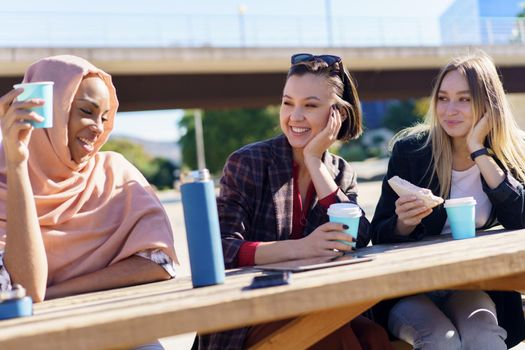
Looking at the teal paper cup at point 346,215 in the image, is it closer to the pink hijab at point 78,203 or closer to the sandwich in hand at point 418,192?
the sandwich in hand at point 418,192

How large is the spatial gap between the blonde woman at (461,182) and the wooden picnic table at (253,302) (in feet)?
1.49

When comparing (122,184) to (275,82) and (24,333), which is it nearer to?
(24,333)

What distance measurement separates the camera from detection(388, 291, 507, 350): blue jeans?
7.83 ft

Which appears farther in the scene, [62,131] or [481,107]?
[481,107]

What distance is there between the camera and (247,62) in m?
22.2

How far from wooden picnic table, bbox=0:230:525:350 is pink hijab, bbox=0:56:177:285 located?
26 centimetres

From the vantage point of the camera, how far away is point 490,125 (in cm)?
300

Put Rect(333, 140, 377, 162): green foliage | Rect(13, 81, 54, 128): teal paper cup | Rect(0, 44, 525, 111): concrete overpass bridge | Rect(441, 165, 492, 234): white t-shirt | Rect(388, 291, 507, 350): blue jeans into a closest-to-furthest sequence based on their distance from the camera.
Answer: Rect(13, 81, 54, 128): teal paper cup, Rect(388, 291, 507, 350): blue jeans, Rect(441, 165, 492, 234): white t-shirt, Rect(0, 44, 525, 111): concrete overpass bridge, Rect(333, 140, 377, 162): green foliage

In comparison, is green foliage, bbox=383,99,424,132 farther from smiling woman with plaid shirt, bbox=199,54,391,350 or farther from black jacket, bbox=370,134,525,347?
smiling woman with plaid shirt, bbox=199,54,391,350

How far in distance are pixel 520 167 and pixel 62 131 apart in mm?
1883

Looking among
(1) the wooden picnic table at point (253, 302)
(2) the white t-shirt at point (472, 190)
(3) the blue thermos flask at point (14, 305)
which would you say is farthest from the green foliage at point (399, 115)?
(3) the blue thermos flask at point (14, 305)

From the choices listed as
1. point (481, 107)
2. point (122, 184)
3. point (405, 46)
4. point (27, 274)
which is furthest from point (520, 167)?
point (405, 46)

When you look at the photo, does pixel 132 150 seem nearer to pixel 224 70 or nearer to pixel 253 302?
pixel 224 70

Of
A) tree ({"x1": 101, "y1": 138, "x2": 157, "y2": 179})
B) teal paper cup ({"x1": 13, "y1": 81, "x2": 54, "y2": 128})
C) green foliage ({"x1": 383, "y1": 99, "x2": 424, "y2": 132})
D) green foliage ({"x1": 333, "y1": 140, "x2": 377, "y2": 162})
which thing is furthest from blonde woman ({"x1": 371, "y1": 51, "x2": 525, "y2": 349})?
green foliage ({"x1": 383, "y1": 99, "x2": 424, "y2": 132})
